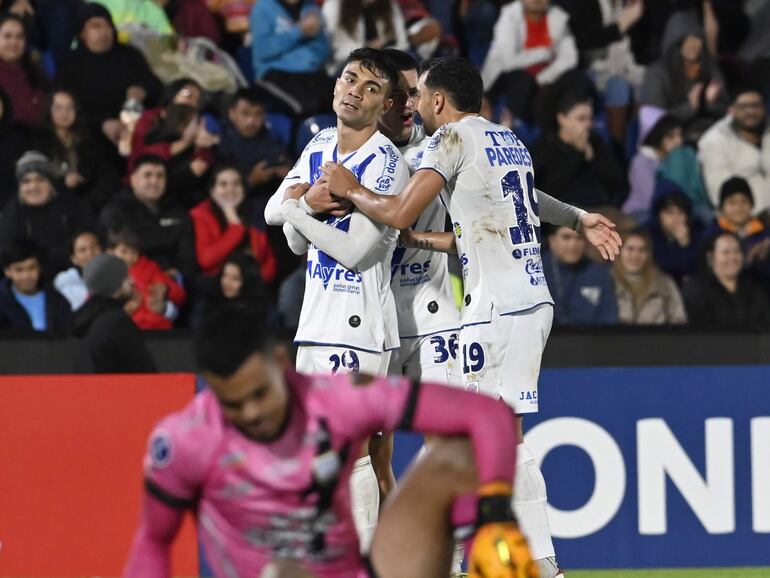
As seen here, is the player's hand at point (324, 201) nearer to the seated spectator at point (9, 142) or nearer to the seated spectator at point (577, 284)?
the seated spectator at point (577, 284)

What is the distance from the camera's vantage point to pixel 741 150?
1194cm

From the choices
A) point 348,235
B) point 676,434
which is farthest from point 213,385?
point 676,434

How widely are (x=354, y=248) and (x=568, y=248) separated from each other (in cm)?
392

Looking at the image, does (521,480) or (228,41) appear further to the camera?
(228,41)

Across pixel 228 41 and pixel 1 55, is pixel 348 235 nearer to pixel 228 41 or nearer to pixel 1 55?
pixel 1 55

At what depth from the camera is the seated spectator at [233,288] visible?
32.2ft

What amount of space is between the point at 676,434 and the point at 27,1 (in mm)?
5843

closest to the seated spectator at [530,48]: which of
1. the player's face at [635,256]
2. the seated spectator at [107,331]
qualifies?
the player's face at [635,256]

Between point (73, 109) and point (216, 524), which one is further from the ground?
point (73, 109)

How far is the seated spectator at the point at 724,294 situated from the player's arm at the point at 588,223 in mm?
3362

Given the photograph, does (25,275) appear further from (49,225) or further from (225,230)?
(225,230)

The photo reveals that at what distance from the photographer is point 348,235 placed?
655 cm

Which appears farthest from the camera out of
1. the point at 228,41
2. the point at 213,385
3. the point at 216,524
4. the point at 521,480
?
the point at 228,41

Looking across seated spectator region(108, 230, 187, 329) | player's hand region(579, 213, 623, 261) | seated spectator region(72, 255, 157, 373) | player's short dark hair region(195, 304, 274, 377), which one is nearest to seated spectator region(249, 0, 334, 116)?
seated spectator region(108, 230, 187, 329)
